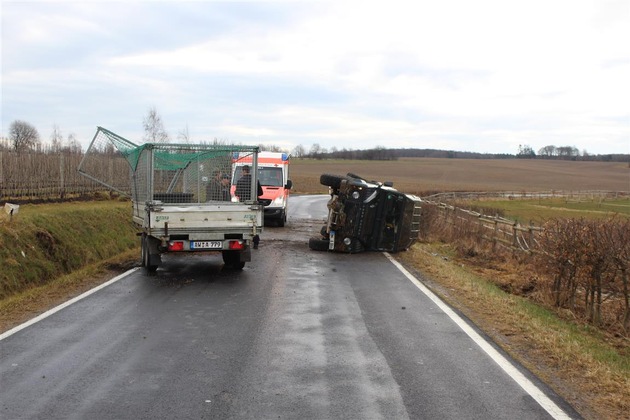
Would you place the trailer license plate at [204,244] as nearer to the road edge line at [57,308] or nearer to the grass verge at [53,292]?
the road edge line at [57,308]

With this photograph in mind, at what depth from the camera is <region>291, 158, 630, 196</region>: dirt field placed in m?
88.2

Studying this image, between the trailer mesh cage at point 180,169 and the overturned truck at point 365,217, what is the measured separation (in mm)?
3615

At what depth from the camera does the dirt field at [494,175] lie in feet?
290

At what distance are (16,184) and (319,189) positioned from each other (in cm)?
5034

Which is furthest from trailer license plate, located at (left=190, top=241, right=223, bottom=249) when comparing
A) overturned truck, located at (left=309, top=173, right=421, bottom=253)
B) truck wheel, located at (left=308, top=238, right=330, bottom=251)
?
truck wheel, located at (left=308, top=238, right=330, bottom=251)

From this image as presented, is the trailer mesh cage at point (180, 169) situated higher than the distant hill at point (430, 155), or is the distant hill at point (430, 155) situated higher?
the distant hill at point (430, 155)

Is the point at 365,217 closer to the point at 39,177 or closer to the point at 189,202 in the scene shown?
the point at 189,202

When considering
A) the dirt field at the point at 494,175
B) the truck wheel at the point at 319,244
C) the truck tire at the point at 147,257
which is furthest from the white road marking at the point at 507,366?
the dirt field at the point at 494,175

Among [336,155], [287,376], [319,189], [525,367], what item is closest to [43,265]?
[287,376]

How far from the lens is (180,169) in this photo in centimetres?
1380

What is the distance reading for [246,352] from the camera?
269 inches

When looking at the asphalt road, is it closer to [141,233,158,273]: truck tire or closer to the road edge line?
the road edge line

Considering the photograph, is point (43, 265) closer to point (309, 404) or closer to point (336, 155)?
point (309, 404)

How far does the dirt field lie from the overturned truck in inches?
2246
